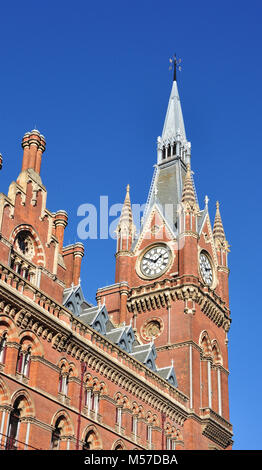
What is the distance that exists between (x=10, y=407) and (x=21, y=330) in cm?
453

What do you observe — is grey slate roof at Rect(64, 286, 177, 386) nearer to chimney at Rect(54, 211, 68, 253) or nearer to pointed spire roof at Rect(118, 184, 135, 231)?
chimney at Rect(54, 211, 68, 253)

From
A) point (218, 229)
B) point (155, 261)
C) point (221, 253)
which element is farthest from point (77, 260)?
point (218, 229)

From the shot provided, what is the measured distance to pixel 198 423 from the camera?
5991 cm

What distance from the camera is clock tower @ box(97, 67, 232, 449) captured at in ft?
203

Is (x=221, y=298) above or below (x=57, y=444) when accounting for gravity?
above

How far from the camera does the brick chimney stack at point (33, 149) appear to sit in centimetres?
4981

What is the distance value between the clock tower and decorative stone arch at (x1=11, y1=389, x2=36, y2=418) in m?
21.0

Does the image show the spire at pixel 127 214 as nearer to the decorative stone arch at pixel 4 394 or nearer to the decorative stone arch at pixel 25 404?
the decorative stone arch at pixel 25 404

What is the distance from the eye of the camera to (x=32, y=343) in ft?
139

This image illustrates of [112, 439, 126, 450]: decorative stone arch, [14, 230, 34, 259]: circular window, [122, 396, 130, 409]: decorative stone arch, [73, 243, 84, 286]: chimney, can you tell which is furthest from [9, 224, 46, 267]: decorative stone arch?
[112, 439, 126, 450]: decorative stone arch

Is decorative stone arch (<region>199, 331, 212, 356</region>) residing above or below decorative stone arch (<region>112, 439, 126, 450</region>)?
above

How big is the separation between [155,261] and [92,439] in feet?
84.2
